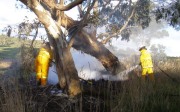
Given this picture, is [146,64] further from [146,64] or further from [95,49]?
[95,49]

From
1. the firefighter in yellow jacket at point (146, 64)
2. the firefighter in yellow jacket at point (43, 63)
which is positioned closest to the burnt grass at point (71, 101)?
the firefighter in yellow jacket at point (43, 63)

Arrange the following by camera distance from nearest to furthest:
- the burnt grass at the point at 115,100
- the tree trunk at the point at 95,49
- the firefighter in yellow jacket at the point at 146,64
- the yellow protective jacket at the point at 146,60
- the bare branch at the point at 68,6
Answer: the burnt grass at the point at 115,100 < the bare branch at the point at 68,6 < the firefighter in yellow jacket at the point at 146,64 < the yellow protective jacket at the point at 146,60 < the tree trunk at the point at 95,49

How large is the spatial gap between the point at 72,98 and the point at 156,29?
2532 inches

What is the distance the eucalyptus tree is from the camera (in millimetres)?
8336

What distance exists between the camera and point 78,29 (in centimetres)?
840

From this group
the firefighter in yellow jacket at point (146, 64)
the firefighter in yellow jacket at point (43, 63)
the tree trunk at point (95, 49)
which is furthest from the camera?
the tree trunk at point (95, 49)

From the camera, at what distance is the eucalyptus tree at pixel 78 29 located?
8.34 meters

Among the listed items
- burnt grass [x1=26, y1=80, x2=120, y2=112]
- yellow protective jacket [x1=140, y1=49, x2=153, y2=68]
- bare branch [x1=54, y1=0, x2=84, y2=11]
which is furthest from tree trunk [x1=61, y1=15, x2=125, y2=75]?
burnt grass [x1=26, y1=80, x2=120, y2=112]

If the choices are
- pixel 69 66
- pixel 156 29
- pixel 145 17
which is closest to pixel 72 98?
pixel 69 66

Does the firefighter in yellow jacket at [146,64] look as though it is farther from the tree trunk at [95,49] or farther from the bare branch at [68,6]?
the bare branch at [68,6]

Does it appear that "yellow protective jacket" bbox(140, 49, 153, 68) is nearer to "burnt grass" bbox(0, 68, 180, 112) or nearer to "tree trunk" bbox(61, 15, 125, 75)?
"tree trunk" bbox(61, 15, 125, 75)

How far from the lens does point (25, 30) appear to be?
10.7m

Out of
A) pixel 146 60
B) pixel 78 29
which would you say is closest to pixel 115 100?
pixel 78 29

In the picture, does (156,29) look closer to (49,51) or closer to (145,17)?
(145,17)
